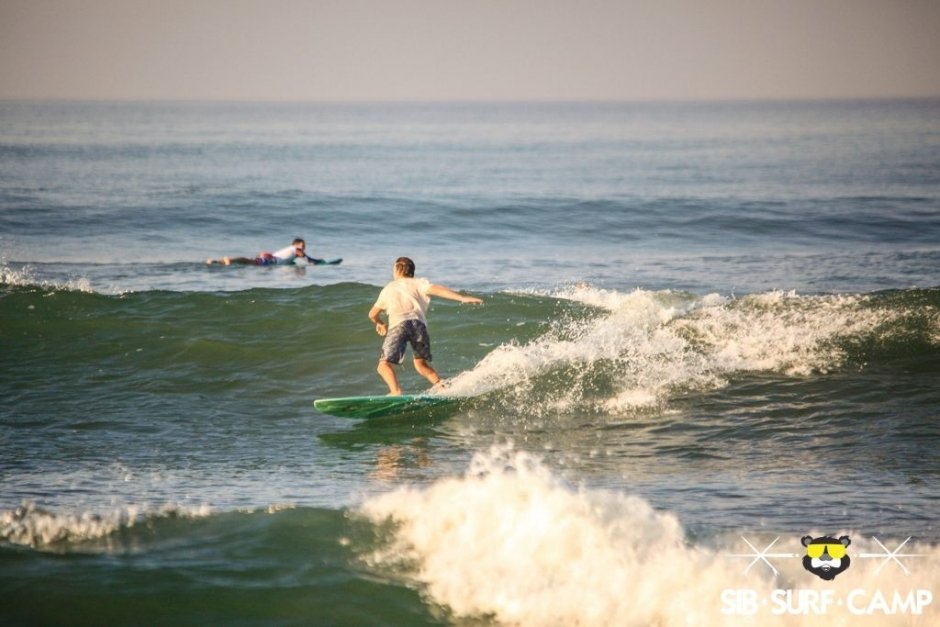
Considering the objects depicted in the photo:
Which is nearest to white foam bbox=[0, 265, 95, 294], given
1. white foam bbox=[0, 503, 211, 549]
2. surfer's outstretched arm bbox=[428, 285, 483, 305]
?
surfer's outstretched arm bbox=[428, 285, 483, 305]

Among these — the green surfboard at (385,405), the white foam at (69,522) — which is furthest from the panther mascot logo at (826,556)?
the green surfboard at (385,405)

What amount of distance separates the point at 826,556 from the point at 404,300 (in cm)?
611

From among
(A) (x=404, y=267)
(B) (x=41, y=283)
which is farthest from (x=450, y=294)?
(B) (x=41, y=283)

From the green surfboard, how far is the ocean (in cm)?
13

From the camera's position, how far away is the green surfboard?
37.3 ft

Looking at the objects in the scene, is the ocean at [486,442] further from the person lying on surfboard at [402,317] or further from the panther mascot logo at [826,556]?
the person lying on surfboard at [402,317]

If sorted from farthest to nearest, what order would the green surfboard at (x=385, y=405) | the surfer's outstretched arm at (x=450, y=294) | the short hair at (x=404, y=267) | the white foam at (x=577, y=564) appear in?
1. the short hair at (x=404, y=267)
2. the green surfboard at (x=385, y=405)
3. the surfer's outstretched arm at (x=450, y=294)
4. the white foam at (x=577, y=564)

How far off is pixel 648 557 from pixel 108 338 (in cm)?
1100

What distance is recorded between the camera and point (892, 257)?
1062 inches

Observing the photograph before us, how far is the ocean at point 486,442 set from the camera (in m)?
6.73

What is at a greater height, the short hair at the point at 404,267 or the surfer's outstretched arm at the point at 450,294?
the short hair at the point at 404,267

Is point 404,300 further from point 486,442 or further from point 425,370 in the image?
point 486,442

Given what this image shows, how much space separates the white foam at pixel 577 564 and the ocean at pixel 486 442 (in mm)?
20

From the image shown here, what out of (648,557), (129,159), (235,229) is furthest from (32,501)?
(129,159)
